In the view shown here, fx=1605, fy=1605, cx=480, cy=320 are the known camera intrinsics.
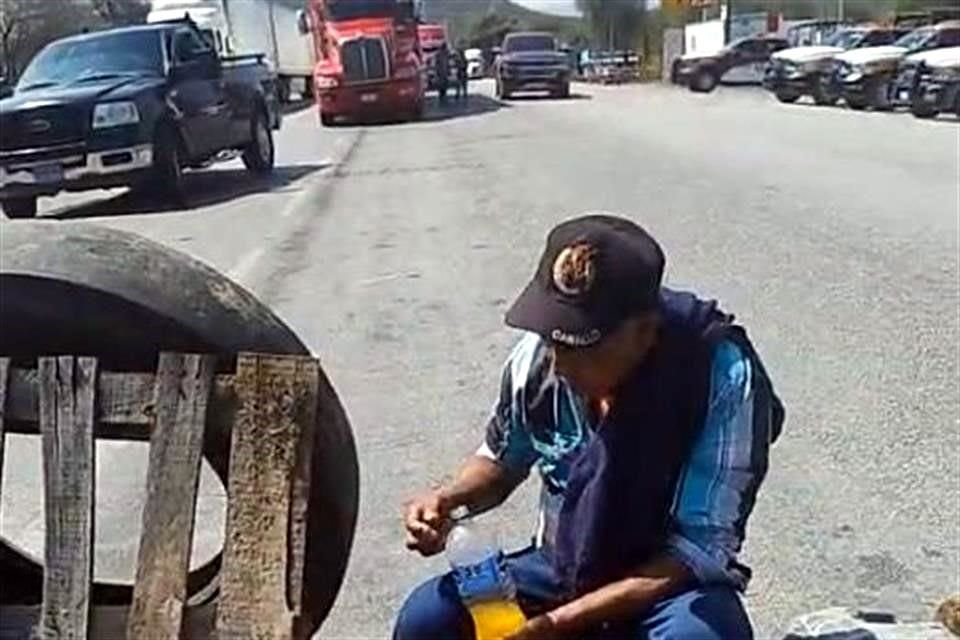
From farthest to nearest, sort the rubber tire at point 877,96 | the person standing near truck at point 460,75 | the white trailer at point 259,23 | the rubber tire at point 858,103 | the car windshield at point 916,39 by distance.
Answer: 1. the person standing near truck at point 460,75
2. the white trailer at point 259,23
3. the rubber tire at point 858,103
4. the rubber tire at point 877,96
5. the car windshield at point 916,39

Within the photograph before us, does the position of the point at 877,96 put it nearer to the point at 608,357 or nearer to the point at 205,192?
the point at 205,192

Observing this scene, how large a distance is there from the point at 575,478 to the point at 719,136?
899 inches

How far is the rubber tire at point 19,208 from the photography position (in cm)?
1677

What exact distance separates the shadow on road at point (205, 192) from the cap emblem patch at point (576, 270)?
1356cm

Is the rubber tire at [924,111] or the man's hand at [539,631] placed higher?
the man's hand at [539,631]

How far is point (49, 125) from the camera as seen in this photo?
15977 mm

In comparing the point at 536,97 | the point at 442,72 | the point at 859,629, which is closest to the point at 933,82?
the point at 442,72

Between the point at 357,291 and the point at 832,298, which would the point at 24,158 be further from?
the point at 832,298

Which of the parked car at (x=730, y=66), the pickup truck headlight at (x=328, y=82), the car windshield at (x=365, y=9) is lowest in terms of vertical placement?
the parked car at (x=730, y=66)

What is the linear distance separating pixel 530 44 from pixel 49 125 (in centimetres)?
3139

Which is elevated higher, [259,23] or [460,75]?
[259,23]

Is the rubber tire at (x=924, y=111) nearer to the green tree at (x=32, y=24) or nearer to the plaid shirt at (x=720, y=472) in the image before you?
the plaid shirt at (x=720, y=472)

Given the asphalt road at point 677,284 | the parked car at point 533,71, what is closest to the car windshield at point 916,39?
the asphalt road at point 677,284

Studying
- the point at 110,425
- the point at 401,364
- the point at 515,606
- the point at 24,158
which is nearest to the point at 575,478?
the point at 515,606
